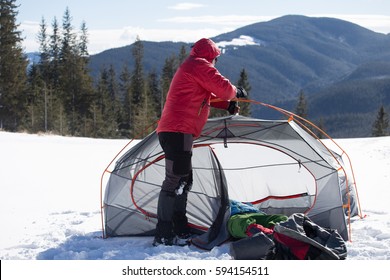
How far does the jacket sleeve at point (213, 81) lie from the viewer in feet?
15.1

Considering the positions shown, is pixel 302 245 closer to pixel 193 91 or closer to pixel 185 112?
pixel 185 112

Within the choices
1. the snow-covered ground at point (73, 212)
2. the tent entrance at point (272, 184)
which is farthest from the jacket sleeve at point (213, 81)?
the tent entrance at point (272, 184)

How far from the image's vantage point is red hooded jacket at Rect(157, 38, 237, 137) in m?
4.64

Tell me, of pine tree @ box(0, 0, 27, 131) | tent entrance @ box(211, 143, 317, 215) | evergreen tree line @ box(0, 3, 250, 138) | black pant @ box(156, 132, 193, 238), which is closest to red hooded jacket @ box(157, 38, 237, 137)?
black pant @ box(156, 132, 193, 238)

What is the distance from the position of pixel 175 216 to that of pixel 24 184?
4.00m

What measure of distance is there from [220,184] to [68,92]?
124 ft

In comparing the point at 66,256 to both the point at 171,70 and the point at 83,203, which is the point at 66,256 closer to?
the point at 83,203

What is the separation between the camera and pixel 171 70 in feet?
154

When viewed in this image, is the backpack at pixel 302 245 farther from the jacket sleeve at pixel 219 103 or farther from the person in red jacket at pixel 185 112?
the jacket sleeve at pixel 219 103

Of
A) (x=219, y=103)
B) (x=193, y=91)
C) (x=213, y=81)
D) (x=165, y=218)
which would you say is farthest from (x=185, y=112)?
(x=165, y=218)

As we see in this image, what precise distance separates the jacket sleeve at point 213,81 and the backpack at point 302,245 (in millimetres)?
1423

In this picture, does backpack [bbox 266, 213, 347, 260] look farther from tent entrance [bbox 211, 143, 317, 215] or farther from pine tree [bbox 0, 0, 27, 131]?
pine tree [bbox 0, 0, 27, 131]
